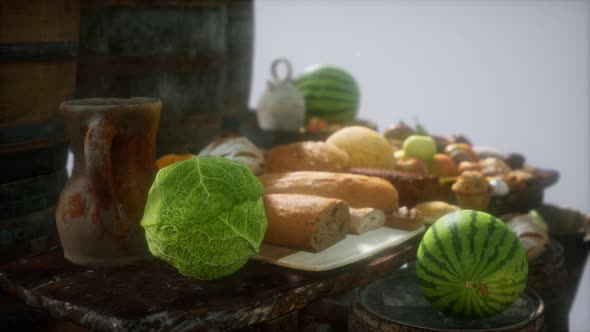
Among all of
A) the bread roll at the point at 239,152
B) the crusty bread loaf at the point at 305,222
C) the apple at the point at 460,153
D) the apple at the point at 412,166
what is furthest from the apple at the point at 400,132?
the crusty bread loaf at the point at 305,222

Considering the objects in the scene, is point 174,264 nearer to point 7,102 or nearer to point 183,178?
point 183,178

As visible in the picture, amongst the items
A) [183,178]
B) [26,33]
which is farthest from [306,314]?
[26,33]

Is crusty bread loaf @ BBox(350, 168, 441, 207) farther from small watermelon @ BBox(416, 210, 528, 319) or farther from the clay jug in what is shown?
the clay jug

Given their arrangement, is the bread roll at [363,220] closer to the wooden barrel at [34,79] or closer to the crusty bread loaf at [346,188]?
the crusty bread loaf at [346,188]

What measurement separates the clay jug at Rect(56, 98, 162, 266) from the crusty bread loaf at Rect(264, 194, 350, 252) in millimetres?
432

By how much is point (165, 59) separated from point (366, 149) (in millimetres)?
1046

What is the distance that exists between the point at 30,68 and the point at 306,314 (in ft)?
4.71

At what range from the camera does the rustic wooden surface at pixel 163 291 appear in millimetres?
1659

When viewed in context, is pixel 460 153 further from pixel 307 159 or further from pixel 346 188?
pixel 346 188

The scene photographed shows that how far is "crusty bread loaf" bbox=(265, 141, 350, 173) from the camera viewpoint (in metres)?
2.76

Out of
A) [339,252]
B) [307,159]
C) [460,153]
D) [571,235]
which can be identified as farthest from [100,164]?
[571,235]

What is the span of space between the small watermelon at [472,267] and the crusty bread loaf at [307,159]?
719 mm

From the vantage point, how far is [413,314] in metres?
2.21

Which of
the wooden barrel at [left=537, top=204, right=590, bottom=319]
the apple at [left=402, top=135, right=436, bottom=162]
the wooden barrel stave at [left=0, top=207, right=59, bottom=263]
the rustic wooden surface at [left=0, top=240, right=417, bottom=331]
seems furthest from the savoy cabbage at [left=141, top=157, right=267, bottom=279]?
the wooden barrel at [left=537, top=204, right=590, bottom=319]
